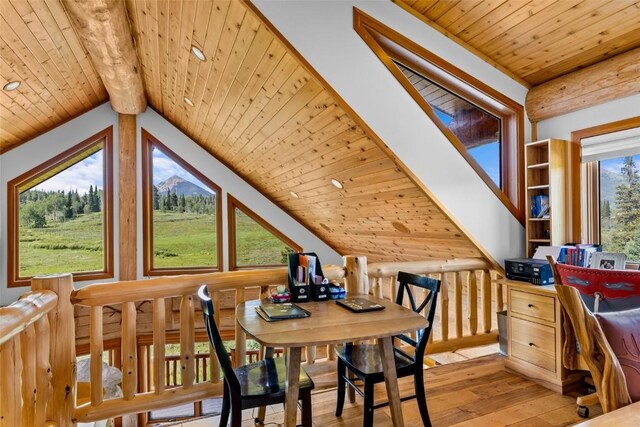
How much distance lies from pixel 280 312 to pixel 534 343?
1.99m

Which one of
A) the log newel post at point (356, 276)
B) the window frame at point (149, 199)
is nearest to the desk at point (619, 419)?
the log newel post at point (356, 276)

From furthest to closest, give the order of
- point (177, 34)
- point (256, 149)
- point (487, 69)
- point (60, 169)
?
point (60, 169) < point (256, 149) < point (487, 69) < point (177, 34)

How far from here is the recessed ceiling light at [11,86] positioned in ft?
10.4

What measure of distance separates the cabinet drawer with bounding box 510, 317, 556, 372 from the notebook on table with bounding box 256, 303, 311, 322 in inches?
72.1

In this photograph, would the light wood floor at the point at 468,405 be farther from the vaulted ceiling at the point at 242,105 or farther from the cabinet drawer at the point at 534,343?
the vaulted ceiling at the point at 242,105

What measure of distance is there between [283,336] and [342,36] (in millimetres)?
2028

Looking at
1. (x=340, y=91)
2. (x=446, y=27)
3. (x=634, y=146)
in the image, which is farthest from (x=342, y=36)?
(x=634, y=146)

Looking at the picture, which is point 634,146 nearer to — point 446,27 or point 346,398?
point 446,27

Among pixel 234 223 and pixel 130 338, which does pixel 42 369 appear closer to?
pixel 130 338

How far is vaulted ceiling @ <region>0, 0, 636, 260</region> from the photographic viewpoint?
2.53m

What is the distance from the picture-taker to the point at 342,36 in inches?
96.2

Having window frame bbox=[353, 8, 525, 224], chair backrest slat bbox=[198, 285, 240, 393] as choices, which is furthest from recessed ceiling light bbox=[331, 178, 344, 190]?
chair backrest slat bbox=[198, 285, 240, 393]

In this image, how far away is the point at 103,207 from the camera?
4.96m

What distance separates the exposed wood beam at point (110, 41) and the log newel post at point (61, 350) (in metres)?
1.82
